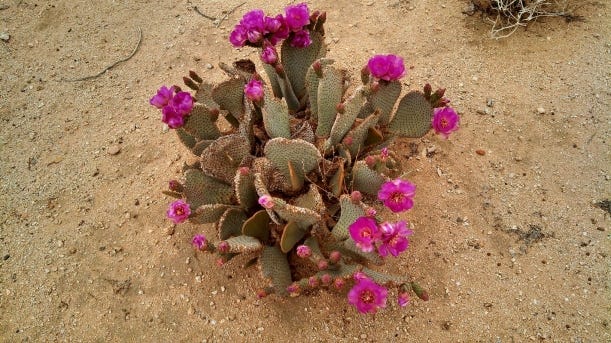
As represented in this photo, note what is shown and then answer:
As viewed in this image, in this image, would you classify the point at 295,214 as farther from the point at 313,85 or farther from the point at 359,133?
the point at 313,85

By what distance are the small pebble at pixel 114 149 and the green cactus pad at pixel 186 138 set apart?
0.75 m

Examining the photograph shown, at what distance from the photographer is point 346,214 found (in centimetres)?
173

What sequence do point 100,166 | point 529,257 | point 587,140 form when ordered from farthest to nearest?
point 100,166 < point 587,140 < point 529,257

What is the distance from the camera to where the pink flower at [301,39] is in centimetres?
206

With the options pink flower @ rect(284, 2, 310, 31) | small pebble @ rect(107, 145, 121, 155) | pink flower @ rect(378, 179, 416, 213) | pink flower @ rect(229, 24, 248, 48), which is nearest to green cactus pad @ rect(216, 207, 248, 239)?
pink flower @ rect(378, 179, 416, 213)

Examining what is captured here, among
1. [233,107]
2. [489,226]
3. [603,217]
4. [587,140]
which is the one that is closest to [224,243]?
[233,107]

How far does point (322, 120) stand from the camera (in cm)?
204

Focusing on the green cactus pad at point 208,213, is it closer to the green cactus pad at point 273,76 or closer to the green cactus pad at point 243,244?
the green cactus pad at point 243,244

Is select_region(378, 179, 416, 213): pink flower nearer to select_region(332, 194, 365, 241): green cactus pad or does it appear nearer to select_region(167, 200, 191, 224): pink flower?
select_region(332, 194, 365, 241): green cactus pad

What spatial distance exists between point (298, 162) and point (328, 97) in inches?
13.5

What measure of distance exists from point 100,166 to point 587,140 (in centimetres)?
263

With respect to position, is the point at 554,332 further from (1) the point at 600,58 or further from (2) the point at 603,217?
(1) the point at 600,58

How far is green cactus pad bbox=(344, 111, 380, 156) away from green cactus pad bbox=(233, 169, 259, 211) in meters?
0.42

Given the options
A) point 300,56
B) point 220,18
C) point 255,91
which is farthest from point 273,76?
point 220,18
